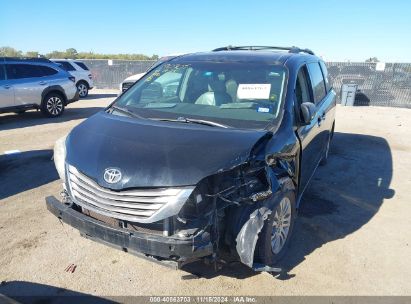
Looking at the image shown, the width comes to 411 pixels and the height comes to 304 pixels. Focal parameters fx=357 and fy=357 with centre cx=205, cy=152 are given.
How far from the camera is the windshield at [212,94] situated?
3.50 metres

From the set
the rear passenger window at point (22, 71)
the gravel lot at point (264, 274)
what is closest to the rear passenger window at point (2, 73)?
the rear passenger window at point (22, 71)

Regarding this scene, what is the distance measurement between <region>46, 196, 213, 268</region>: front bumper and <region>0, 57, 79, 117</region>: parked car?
8.76 m

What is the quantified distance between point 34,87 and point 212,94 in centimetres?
851

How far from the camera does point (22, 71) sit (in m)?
10.5

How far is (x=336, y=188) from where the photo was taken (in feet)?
17.8

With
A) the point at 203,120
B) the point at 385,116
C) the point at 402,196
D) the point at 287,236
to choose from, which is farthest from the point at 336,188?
the point at 385,116

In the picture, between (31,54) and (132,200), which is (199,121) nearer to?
(132,200)

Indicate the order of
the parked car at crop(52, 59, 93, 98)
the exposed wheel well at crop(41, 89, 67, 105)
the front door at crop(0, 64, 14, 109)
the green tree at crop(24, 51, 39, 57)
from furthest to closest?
1. the green tree at crop(24, 51, 39, 57)
2. the parked car at crop(52, 59, 93, 98)
3. the exposed wheel well at crop(41, 89, 67, 105)
4. the front door at crop(0, 64, 14, 109)

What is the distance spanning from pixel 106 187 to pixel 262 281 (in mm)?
1604

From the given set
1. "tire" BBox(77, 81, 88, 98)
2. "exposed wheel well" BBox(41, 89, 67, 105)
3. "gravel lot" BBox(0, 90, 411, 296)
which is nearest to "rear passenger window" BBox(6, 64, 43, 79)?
"exposed wheel well" BBox(41, 89, 67, 105)

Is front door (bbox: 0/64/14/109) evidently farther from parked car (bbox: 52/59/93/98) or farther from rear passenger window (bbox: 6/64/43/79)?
parked car (bbox: 52/59/93/98)

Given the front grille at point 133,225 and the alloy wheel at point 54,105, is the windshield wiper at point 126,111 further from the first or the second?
the alloy wheel at point 54,105

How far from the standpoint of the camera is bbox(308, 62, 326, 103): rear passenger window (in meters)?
4.75

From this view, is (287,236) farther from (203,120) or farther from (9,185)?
(9,185)
